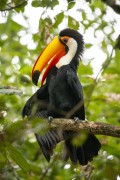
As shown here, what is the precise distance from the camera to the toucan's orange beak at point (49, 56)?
4720mm

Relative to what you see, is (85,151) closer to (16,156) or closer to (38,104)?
(38,104)

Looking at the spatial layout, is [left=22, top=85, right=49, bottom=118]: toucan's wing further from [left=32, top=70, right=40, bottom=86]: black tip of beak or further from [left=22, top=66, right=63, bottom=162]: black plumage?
[left=32, top=70, right=40, bottom=86]: black tip of beak

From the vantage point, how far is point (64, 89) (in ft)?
15.4

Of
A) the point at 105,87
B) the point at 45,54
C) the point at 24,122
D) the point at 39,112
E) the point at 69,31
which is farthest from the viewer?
the point at 105,87

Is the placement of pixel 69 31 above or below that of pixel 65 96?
above

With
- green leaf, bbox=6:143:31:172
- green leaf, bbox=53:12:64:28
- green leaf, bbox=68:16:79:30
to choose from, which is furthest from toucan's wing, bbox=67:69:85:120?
green leaf, bbox=6:143:31:172

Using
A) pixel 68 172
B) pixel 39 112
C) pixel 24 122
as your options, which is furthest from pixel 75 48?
pixel 24 122

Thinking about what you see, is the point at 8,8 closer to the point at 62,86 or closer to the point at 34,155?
the point at 62,86

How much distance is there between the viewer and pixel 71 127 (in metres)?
3.39

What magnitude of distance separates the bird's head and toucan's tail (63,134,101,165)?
86 centimetres

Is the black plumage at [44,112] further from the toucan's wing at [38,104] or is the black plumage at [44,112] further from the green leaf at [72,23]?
the green leaf at [72,23]

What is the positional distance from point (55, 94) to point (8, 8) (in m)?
1.43

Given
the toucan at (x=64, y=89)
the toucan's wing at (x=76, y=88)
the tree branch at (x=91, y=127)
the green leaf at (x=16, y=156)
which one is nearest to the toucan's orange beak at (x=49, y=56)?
the toucan at (x=64, y=89)

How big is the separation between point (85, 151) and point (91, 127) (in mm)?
1023
